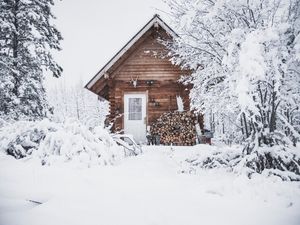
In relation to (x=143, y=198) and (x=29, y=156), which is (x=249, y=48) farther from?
(x=29, y=156)

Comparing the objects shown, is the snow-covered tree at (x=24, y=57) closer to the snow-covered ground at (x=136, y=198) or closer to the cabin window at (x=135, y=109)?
the cabin window at (x=135, y=109)

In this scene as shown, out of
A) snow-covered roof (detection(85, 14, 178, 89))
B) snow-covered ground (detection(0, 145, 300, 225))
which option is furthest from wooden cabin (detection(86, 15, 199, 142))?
snow-covered ground (detection(0, 145, 300, 225))

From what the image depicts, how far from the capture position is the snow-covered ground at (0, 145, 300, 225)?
9.46 feet

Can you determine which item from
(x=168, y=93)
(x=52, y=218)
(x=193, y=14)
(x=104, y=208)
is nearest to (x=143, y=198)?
(x=104, y=208)

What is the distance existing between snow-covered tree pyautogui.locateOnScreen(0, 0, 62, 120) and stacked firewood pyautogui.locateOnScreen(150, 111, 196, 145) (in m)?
5.87

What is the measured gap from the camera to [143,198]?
11.7 ft

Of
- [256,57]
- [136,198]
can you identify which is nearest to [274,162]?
[256,57]

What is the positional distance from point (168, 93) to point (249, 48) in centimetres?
964

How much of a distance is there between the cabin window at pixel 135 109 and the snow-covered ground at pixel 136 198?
28.1 feet

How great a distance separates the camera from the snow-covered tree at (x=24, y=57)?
12.0 meters

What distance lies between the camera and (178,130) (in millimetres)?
12188

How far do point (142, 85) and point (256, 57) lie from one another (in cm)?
997

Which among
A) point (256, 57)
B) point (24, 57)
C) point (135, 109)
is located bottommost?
point (135, 109)

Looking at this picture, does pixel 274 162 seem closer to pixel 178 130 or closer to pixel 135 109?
pixel 178 130
